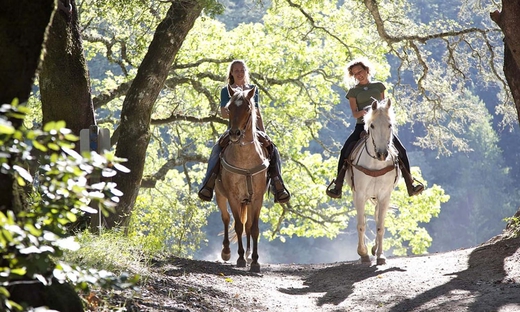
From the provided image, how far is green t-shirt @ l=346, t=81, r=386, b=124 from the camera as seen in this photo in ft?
34.4

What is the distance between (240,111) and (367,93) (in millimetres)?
2178

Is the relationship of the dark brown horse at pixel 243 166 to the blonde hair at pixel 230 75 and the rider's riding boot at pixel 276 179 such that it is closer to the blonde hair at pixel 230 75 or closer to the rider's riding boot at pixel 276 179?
the rider's riding boot at pixel 276 179

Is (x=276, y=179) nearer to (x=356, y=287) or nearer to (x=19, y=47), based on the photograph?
(x=356, y=287)

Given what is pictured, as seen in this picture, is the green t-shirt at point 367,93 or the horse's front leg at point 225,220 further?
the horse's front leg at point 225,220

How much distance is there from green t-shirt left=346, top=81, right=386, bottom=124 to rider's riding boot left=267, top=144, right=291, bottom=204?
1359mm

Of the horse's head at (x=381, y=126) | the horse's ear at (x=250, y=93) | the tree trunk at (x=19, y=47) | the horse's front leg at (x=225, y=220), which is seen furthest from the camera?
the horse's front leg at (x=225, y=220)

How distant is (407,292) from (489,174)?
82.9m

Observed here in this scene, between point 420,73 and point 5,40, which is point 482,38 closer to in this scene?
point 420,73

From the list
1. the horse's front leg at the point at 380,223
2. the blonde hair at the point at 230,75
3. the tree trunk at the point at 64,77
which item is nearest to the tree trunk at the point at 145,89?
the blonde hair at the point at 230,75

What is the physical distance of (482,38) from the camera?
15797 millimetres

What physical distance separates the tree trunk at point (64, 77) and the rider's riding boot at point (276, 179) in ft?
8.40

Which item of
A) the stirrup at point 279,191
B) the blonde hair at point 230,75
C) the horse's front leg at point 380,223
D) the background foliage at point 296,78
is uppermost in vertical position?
the background foliage at point 296,78

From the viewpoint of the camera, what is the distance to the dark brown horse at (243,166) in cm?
926

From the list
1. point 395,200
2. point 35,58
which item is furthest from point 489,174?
point 35,58
